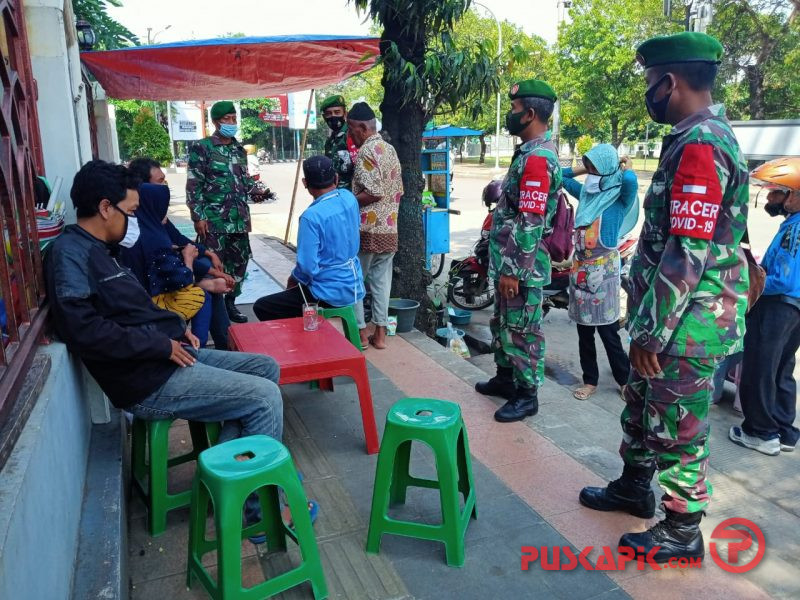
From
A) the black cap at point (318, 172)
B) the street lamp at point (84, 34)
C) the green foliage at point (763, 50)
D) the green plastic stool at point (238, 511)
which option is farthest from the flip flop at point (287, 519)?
the green foliage at point (763, 50)

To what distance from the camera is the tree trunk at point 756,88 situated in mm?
19688

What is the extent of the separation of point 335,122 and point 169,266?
249 centimetres

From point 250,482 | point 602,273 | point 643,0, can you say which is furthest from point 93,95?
point 643,0

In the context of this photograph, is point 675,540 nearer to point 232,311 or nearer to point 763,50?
point 232,311

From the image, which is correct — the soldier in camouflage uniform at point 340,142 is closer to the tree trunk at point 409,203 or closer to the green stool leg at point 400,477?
the tree trunk at point 409,203

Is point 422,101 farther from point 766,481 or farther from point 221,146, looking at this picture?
point 766,481

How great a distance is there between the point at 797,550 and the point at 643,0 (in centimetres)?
2544

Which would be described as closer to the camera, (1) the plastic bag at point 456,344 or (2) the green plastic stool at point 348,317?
(2) the green plastic stool at point 348,317

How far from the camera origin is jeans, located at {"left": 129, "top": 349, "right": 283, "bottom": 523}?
2.54m

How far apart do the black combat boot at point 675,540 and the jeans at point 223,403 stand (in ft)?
5.19

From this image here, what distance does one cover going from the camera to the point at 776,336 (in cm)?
371

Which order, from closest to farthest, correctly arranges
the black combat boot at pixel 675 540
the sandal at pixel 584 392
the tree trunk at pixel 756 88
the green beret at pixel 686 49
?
the green beret at pixel 686 49, the black combat boot at pixel 675 540, the sandal at pixel 584 392, the tree trunk at pixel 756 88

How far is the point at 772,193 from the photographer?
3604 millimetres

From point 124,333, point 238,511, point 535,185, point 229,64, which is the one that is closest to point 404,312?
point 535,185
